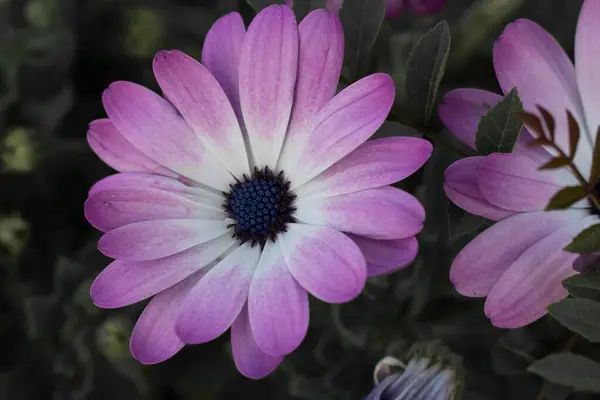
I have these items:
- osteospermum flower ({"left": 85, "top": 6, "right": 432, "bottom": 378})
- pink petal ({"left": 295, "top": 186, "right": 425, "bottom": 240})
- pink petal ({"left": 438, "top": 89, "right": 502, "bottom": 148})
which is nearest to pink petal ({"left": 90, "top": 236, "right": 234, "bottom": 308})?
osteospermum flower ({"left": 85, "top": 6, "right": 432, "bottom": 378})

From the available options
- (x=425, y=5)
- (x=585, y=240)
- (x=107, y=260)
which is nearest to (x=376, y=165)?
(x=585, y=240)

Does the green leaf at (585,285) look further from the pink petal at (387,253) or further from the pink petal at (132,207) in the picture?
the pink petal at (132,207)

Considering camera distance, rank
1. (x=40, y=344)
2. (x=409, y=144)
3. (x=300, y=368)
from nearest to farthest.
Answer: (x=409, y=144) → (x=300, y=368) → (x=40, y=344)

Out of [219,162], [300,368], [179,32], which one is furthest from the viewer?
[179,32]

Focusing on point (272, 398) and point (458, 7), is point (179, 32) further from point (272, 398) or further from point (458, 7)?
point (272, 398)

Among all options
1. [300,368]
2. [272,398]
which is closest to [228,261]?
[300,368]

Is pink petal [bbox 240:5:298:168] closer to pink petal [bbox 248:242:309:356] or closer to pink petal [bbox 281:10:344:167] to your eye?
pink petal [bbox 281:10:344:167]
